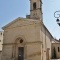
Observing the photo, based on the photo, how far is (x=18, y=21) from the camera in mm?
23469

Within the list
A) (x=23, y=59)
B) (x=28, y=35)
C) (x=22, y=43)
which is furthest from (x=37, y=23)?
(x=23, y=59)

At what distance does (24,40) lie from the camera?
2216 cm

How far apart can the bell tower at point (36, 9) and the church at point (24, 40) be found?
192 inches

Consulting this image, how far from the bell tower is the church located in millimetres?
4888

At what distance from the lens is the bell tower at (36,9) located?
28.0m

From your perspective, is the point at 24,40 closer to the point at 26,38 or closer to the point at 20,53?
the point at 26,38

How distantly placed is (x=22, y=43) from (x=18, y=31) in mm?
2131

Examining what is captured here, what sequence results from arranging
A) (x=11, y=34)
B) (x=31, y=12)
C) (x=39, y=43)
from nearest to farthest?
(x=39, y=43) → (x=11, y=34) → (x=31, y=12)

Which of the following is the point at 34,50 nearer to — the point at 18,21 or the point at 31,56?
the point at 31,56

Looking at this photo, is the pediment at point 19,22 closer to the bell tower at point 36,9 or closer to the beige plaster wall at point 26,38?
the beige plaster wall at point 26,38

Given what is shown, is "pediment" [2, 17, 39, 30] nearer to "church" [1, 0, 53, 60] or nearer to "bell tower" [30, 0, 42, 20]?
"church" [1, 0, 53, 60]

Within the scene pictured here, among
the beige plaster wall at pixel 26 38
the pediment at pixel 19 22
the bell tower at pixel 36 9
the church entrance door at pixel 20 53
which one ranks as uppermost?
the bell tower at pixel 36 9

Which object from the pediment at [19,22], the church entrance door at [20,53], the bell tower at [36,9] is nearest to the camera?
the pediment at [19,22]

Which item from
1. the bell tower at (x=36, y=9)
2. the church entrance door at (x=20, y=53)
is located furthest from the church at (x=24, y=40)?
the bell tower at (x=36, y=9)
